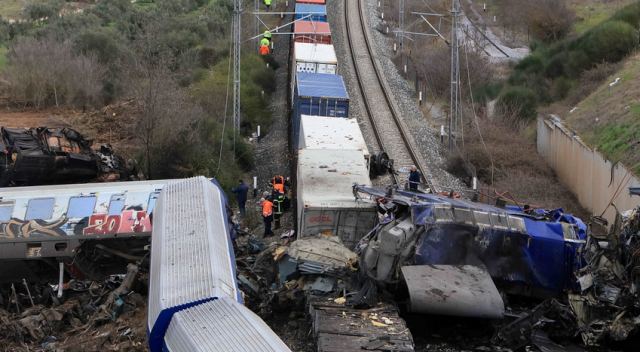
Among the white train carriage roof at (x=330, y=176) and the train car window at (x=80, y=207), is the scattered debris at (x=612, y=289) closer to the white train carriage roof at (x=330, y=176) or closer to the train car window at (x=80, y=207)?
the white train carriage roof at (x=330, y=176)

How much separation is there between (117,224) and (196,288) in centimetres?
748

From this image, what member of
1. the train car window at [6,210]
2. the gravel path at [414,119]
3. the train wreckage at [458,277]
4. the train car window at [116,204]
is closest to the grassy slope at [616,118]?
the gravel path at [414,119]

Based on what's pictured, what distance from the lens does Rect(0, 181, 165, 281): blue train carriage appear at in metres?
16.1

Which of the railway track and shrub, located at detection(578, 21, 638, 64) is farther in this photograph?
shrub, located at detection(578, 21, 638, 64)

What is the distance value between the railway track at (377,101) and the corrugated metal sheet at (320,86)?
2.76 meters

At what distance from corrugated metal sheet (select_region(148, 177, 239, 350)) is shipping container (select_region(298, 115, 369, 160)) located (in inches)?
245

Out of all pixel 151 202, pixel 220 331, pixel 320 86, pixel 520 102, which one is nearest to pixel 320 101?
pixel 320 86

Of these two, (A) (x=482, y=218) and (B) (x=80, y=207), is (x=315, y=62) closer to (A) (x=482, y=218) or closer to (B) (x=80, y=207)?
(B) (x=80, y=207)

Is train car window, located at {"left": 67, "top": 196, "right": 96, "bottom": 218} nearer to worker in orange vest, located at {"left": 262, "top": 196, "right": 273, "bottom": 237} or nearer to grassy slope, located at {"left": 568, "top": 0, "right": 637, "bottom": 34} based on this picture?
worker in orange vest, located at {"left": 262, "top": 196, "right": 273, "bottom": 237}

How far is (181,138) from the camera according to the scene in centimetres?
2345

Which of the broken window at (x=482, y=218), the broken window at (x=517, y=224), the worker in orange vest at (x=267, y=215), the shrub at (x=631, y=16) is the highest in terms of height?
the shrub at (x=631, y=16)

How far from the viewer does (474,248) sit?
13531mm

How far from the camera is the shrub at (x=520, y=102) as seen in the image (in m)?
32.2

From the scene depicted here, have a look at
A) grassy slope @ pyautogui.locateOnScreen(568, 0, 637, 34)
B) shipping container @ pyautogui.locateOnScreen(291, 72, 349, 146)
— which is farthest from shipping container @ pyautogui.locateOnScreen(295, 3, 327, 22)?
shipping container @ pyautogui.locateOnScreen(291, 72, 349, 146)
